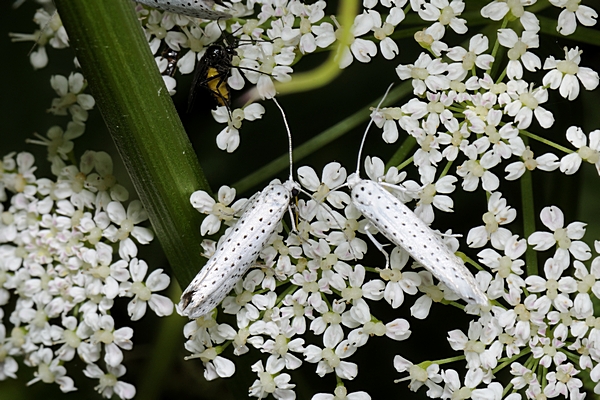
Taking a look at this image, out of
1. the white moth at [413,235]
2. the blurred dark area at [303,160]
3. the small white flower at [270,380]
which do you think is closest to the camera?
the white moth at [413,235]

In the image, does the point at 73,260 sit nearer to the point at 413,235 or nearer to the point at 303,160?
the point at 303,160

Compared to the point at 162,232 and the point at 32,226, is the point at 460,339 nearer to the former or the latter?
the point at 162,232

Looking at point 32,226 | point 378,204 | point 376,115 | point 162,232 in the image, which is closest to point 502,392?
point 378,204

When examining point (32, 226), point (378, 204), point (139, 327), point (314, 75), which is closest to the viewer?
point (378, 204)

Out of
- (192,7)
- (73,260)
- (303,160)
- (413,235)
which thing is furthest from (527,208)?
(73,260)

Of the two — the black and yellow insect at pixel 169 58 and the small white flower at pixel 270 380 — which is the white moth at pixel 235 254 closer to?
the small white flower at pixel 270 380

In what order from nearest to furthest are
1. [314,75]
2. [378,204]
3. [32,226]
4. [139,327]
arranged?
[378,204] → [314,75] → [32,226] → [139,327]

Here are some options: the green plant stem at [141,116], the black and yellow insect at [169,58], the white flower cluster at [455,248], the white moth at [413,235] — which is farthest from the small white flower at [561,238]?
the black and yellow insect at [169,58]
